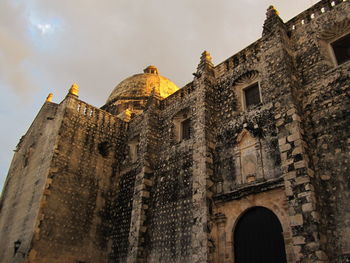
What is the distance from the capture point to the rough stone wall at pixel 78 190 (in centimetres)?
1207

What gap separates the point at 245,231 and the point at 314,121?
3598mm

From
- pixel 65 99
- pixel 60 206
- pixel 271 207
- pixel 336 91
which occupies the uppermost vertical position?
pixel 65 99

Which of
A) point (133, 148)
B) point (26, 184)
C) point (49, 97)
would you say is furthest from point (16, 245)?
point (49, 97)

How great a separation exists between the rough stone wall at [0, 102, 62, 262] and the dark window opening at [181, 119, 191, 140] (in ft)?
18.5

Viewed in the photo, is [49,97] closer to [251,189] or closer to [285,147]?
[251,189]

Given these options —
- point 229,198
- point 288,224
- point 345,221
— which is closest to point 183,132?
point 229,198

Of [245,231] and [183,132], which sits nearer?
[245,231]

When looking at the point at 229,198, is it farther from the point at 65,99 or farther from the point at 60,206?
the point at 65,99

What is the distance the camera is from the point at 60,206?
1266 centimetres

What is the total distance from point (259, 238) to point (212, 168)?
9.31ft

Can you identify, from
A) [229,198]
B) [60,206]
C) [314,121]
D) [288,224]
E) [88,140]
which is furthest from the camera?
[88,140]

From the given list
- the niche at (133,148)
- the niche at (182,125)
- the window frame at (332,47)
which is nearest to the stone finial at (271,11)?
the window frame at (332,47)

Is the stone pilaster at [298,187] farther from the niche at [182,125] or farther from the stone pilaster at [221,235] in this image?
the niche at [182,125]

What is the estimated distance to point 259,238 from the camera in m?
8.53
